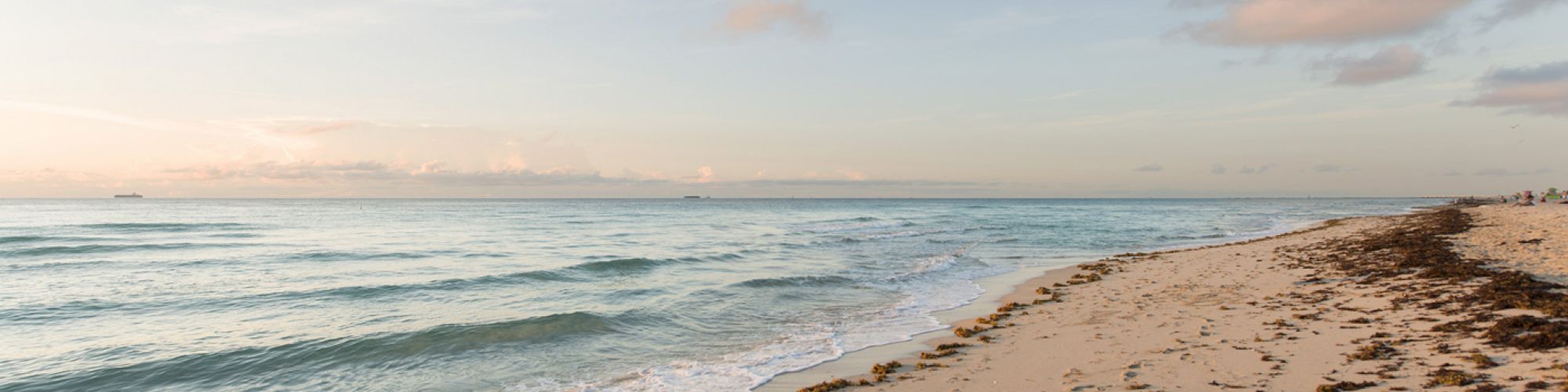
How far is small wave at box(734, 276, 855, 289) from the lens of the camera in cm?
1766

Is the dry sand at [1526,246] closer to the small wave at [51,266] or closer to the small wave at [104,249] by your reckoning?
the small wave at [51,266]

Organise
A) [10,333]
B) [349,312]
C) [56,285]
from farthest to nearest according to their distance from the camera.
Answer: [56,285]
[349,312]
[10,333]

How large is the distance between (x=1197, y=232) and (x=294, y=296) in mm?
44380

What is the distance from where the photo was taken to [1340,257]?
18969 mm

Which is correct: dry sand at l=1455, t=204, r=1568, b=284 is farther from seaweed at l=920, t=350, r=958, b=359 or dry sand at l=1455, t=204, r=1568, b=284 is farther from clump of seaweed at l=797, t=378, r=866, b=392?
clump of seaweed at l=797, t=378, r=866, b=392

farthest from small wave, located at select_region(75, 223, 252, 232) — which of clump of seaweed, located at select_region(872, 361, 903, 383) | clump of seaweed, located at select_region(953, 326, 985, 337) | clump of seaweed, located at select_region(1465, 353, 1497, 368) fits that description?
clump of seaweed, located at select_region(1465, 353, 1497, 368)

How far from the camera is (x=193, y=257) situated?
2427cm

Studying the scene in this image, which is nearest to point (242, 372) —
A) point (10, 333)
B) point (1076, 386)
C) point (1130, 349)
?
point (10, 333)

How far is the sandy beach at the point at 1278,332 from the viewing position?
692cm

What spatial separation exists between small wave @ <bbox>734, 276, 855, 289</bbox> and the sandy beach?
467 cm

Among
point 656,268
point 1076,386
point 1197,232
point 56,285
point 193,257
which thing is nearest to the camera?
point 1076,386

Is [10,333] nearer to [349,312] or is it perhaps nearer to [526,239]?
[349,312]

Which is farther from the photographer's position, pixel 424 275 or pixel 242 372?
pixel 424 275

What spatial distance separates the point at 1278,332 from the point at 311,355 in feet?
44.3
